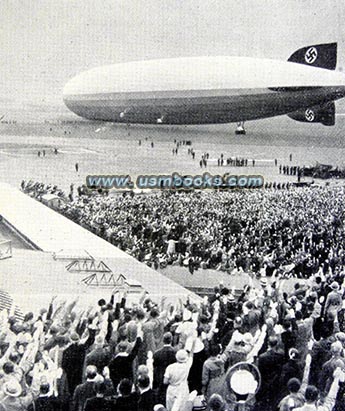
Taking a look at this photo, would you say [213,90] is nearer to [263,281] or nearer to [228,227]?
[228,227]

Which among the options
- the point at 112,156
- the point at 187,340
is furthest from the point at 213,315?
the point at 112,156

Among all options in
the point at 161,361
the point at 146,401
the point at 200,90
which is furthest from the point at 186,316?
the point at 200,90

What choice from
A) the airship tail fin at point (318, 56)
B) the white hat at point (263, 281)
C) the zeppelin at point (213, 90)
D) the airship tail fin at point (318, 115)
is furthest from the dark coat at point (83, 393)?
the airship tail fin at point (318, 56)

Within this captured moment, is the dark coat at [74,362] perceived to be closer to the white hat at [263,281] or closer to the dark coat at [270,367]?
the dark coat at [270,367]

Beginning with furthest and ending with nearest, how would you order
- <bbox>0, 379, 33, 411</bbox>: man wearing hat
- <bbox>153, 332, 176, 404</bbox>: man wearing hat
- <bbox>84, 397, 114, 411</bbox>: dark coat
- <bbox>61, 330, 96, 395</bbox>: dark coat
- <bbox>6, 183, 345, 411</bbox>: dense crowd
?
<bbox>61, 330, 96, 395</bbox>: dark coat < <bbox>153, 332, 176, 404</bbox>: man wearing hat < <bbox>6, 183, 345, 411</bbox>: dense crowd < <bbox>0, 379, 33, 411</bbox>: man wearing hat < <bbox>84, 397, 114, 411</bbox>: dark coat

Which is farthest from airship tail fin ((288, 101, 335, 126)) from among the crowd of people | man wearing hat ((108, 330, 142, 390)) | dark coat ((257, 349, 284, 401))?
man wearing hat ((108, 330, 142, 390))

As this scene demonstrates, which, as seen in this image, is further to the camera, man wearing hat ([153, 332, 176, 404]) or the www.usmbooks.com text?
the www.usmbooks.com text

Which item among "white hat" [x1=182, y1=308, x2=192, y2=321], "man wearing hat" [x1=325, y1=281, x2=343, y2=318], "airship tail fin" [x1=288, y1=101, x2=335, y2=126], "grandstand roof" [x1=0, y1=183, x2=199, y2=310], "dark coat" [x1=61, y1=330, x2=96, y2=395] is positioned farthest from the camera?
"airship tail fin" [x1=288, y1=101, x2=335, y2=126]

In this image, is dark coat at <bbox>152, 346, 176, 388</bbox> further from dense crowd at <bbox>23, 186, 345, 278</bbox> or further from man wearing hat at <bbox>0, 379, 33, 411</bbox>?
dense crowd at <bbox>23, 186, 345, 278</bbox>
